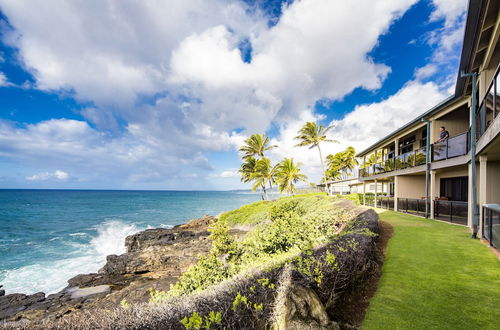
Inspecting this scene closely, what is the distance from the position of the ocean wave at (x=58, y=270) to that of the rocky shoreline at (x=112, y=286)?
4.40 ft

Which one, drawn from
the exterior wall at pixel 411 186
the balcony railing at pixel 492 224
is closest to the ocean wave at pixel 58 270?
the balcony railing at pixel 492 224

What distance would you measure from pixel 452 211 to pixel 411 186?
6.00 metres

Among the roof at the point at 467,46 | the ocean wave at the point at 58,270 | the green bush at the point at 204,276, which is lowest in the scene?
the ocean wave at the point at 58,270

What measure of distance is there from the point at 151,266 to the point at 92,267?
17.5 feet

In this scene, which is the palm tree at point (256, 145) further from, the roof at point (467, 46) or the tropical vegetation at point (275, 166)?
the roof at point (467, 46)

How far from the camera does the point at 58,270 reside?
51.1 feet

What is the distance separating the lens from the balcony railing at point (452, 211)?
38.2 ft

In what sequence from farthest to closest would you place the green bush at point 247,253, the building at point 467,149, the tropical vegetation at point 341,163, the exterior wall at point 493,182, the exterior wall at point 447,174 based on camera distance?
the tropical vegetation at point 341,163 < the exterior wall at point 447,174 < the exterior wall at point 493,182 < the building at point 467,149 < the green bush at point 247,253

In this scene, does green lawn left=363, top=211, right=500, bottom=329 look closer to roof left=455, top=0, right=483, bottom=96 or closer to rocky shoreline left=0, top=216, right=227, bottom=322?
rocky shoreline left=0, top=216, right=227, bottom=322

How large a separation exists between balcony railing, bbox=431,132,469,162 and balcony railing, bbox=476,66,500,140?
146 cm

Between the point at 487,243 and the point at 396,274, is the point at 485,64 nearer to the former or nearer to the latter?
the point at 487,243

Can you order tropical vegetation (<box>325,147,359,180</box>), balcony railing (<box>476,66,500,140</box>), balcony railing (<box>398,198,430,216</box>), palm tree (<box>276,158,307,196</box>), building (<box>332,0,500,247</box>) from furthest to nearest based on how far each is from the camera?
tropical vegetation (<box>325,147,359,180</box>), palm tree (<box>276,158,307,196</box>), balcony railing (<box>398,198,430,216</box>), building (<box>332,0,500,247</box>), balcony railing (<box>476,66,500,140</box>)

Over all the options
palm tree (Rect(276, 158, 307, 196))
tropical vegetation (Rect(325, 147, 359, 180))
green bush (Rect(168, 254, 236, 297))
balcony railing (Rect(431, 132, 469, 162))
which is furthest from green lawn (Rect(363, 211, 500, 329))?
tropical vegetation (Rect(325, 147, 359, 180))

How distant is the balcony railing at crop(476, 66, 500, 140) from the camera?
6961 mm
